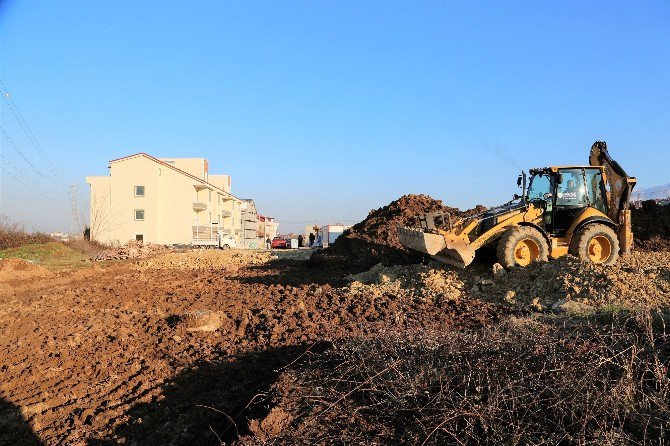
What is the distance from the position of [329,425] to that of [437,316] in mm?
4725

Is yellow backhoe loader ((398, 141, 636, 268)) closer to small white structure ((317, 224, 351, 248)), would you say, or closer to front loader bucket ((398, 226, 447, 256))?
front loader bucket ((398, 226, 447, 256))

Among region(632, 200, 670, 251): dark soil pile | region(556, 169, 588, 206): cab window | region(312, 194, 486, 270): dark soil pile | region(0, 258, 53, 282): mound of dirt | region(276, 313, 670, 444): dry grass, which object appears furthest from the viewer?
region(0, 258, 53, 282): mound of dirt

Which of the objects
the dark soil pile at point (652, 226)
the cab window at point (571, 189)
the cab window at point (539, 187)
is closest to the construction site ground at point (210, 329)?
the cab window at point (571, 189)

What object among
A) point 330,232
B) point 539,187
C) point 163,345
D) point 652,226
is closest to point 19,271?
point 163,345

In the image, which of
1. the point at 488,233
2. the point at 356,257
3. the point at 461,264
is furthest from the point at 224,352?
the point at 356,257

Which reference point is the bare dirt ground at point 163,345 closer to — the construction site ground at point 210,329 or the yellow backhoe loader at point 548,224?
the construction site ground at point 210,329

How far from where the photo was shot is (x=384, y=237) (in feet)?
58.0

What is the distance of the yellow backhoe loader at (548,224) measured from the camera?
10.7 m

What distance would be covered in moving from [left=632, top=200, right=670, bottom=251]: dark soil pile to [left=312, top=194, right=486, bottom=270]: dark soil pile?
525 centimetres

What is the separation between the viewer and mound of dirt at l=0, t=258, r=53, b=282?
58.5 feet

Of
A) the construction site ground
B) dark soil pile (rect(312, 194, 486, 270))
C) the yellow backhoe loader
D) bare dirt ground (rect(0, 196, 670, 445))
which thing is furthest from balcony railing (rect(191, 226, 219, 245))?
the yellow backhoe loader

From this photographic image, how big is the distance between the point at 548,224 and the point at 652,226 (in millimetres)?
7734

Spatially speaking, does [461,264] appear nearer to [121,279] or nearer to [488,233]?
[488,233]

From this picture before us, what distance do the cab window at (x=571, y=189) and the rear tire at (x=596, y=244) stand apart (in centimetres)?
69
